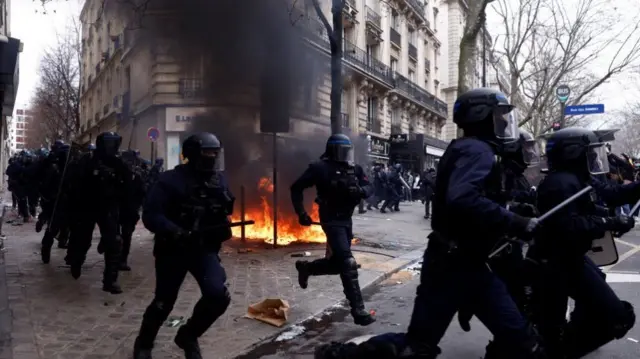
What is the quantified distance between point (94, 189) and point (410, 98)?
28063 mm

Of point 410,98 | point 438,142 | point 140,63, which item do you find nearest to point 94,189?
point 140,63

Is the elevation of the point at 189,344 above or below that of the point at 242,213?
below

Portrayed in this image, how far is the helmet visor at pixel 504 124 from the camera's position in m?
2.86

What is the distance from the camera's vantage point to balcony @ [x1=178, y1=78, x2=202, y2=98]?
9.12 metres

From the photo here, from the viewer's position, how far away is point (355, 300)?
4.77 m

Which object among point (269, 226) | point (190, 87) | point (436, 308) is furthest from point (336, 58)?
point (436, 308)

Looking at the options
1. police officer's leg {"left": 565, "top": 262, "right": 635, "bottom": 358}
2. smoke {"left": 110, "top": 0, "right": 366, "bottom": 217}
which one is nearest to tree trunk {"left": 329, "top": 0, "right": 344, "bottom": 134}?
smoke {"left": 110, "top": 0, "right": 366, "bottom": 217}

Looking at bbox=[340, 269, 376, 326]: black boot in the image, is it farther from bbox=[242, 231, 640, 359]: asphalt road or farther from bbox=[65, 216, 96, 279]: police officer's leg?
bbox=[65, 216, 96, 279]: police officer's leg

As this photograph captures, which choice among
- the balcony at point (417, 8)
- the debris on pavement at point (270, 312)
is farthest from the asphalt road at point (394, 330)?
the balcony at point (417, 8)

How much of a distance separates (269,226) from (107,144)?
4.35m

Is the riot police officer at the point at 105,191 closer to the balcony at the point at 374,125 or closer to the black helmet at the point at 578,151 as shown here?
the black helmet at the point at 578,151

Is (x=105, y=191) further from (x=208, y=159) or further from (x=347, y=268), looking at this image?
(x=347, y=268)

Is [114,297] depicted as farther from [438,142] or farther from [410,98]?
[438,142]

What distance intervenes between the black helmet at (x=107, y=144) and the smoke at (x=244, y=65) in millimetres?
2956
